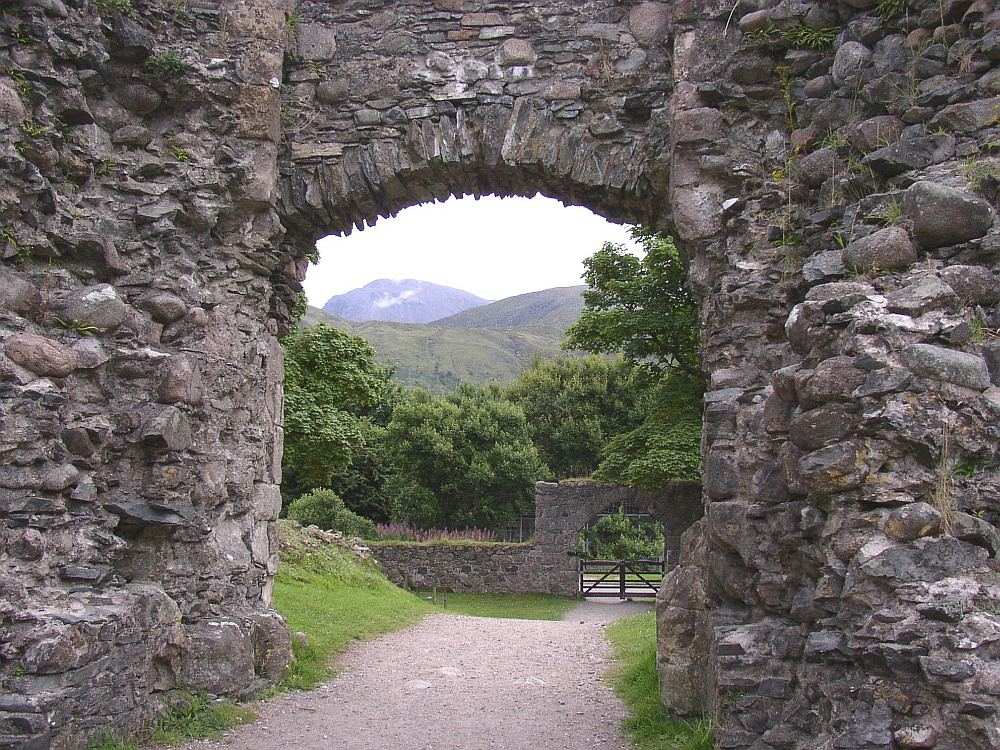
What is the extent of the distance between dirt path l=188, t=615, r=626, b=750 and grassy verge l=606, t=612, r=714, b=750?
0.44ft

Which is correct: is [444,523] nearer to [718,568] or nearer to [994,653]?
[718,568]

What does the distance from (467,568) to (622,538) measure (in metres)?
Result: 8.36

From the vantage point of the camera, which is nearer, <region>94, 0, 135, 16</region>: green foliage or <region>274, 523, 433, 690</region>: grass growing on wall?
<region>94, 0, 135, 16</region>: green foliage

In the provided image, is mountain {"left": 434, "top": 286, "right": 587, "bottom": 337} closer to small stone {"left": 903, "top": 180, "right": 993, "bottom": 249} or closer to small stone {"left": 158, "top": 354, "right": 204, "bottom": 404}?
small stone {"left": 158, "top": 354, "right": 204, "bottom": 404}

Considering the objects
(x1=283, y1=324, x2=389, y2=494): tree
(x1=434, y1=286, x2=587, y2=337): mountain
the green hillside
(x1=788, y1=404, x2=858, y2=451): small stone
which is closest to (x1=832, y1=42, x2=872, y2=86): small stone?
(x1=788, y1=404, x2=858, y2=451): small stone

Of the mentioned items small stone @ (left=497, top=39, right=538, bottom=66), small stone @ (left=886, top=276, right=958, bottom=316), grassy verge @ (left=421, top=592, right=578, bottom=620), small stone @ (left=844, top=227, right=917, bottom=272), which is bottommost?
grassy verge @ (left=421, top=592, right=578, bottom=620)

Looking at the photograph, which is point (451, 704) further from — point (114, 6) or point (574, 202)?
point (114, 6)

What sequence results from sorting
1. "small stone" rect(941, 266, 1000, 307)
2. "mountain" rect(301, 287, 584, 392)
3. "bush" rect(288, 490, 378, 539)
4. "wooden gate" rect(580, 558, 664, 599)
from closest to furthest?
"small stone" rect(941, 266, 1000, 307) → "wooden gate" rect(580, 558, 664, 599) → "bush" rect(288, 490, 378, 539) → "mountain" rect(301, 287, 584, 392)

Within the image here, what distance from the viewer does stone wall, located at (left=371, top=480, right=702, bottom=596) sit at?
19766 mm

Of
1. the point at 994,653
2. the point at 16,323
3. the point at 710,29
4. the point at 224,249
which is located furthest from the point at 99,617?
the point at 710,29

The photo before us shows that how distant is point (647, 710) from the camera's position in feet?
19.4

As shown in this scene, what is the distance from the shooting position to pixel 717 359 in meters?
5.62

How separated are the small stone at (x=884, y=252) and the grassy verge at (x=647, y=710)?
2.60 meters

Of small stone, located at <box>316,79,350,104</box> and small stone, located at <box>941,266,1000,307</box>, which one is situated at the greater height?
small stone, located at <box>316,79,350,104</box>
